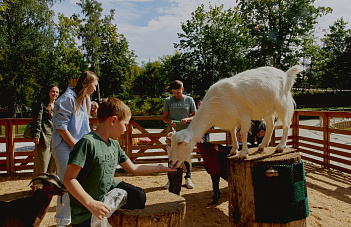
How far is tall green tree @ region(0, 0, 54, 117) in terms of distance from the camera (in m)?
21.1

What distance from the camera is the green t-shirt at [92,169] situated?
5.77 ft

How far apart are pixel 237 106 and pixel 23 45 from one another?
24112mm

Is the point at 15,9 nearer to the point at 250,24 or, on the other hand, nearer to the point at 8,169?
the point at 8,169

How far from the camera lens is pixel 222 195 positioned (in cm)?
485

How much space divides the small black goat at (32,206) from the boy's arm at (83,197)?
43.9 inches

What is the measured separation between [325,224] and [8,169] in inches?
286

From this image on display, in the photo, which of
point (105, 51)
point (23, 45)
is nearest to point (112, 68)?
point (105, 51)

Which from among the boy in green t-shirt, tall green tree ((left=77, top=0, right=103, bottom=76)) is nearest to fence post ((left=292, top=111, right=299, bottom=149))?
the boy in green t-shirt

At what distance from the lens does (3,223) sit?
2535mm

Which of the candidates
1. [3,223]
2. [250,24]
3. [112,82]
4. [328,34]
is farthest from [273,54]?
[3,223]

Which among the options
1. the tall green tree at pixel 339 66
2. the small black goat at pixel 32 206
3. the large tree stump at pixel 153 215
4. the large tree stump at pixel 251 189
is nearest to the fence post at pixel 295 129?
the large tree stump at pixel 251 189

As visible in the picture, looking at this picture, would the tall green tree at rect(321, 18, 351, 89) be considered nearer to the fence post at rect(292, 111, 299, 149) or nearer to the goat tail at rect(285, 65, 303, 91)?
the fence post at rect(292, 111, 299, 149)

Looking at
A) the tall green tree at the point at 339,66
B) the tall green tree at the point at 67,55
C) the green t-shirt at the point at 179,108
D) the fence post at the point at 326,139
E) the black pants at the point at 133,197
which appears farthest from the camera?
the tall green tree at the point at 339,66

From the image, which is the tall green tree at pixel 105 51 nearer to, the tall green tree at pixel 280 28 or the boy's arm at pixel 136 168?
the tall green tree at pixel 280 28
